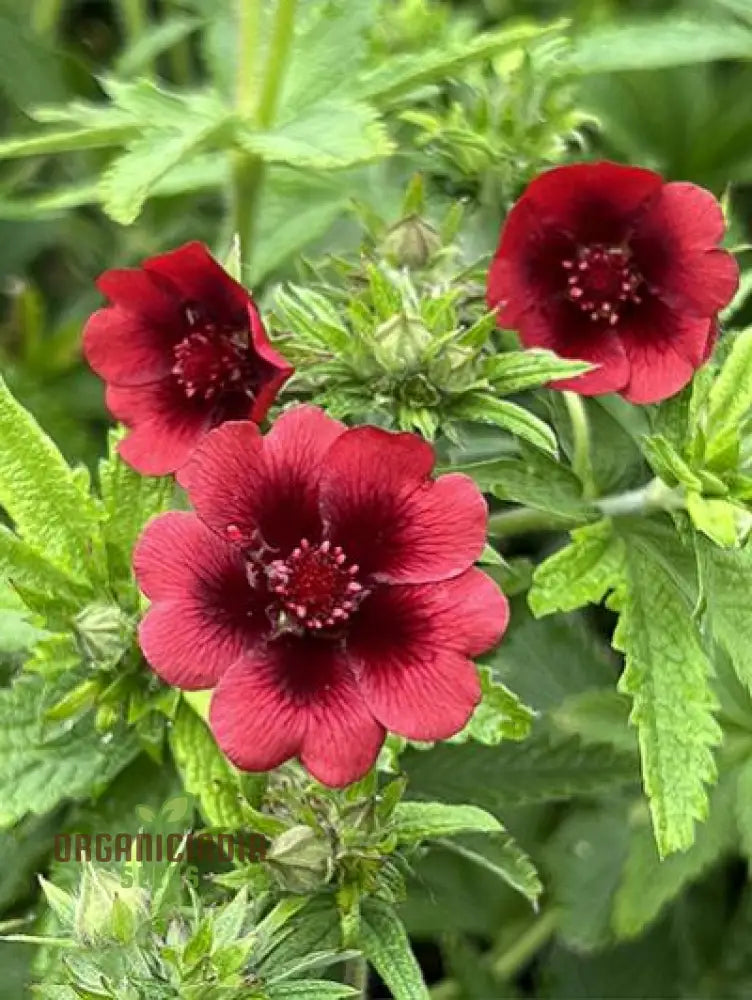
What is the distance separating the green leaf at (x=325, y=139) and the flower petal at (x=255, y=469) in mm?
304

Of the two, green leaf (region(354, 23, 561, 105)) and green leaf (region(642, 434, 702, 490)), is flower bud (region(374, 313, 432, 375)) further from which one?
green leaf (region(354, 23, 561, 105))

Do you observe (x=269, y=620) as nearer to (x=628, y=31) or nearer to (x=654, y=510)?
(x=654, y=510)

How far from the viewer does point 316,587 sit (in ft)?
3.68

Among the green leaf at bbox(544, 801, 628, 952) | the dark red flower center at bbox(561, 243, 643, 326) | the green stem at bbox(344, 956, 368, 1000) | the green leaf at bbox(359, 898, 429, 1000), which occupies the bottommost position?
the green leaf at bbox(544, 801, 628, 952)

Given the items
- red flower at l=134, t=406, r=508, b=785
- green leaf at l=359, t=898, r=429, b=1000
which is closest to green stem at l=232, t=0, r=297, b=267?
red flower at l=134, t=406, r=508, b=785

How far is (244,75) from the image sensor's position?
4.90 ft

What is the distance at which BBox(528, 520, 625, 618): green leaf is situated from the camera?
1155 millimetres

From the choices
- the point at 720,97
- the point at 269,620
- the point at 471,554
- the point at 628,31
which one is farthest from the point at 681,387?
the point at 720,97

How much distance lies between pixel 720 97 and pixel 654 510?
106 cm

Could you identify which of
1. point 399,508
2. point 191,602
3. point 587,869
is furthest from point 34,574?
point 587,869

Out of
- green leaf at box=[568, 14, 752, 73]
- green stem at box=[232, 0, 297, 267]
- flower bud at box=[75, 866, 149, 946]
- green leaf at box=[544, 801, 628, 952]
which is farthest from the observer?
green leaf at box=[544, 801, 628, 952]

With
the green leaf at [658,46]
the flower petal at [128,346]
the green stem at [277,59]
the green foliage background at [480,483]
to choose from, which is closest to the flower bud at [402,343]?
the green foliage background at [480,483]

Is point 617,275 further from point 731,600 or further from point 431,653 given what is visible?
point 431,653

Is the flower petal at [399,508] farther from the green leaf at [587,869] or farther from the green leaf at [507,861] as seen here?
the green leaf at [587,869]
